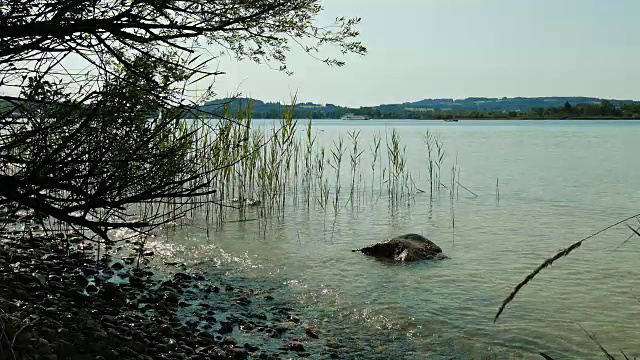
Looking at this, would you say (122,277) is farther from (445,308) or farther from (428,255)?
(428,255)

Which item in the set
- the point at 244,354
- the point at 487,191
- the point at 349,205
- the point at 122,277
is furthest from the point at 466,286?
the point at 487,191

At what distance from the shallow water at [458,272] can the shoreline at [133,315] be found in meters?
0.70

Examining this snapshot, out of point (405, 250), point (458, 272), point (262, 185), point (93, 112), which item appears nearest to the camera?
point (93, 112)

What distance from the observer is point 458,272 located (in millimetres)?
9742

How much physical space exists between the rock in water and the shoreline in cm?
306

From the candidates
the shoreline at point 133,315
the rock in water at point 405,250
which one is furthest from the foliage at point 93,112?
the rock in water at point 405,250

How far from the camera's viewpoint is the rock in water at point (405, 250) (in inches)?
412

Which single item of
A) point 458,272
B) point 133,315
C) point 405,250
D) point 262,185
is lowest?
point 458,272

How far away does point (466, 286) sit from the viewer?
893cm

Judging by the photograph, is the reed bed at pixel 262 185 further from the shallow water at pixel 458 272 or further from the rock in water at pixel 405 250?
the rock in water at pixel 405 250

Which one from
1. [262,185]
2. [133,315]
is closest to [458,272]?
[262,185]

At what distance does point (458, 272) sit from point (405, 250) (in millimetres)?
1166

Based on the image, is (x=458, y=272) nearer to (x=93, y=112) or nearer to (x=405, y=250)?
(x=405, y=250)

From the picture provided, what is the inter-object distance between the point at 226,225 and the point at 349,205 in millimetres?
4766
